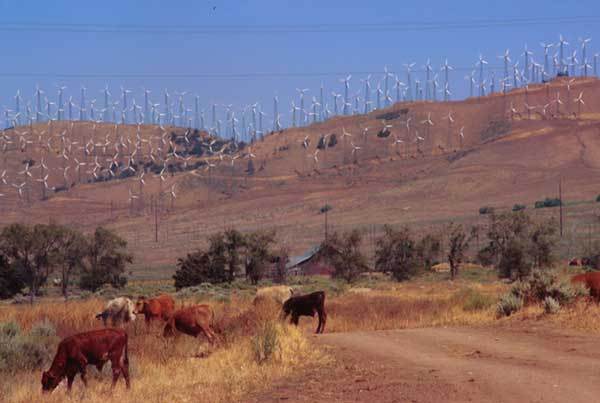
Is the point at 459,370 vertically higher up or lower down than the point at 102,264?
higher up

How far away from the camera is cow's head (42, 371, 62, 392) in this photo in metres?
13.7

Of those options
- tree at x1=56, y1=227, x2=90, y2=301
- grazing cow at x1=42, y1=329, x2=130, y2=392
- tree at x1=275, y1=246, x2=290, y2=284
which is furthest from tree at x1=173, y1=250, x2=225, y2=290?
grazing cow at x1=42, y1=329, x2=130, y2=392

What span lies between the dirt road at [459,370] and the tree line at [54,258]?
40.6 m

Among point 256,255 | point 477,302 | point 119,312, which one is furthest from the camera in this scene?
point 256,255

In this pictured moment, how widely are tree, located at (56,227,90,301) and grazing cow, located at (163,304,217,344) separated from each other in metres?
42.0

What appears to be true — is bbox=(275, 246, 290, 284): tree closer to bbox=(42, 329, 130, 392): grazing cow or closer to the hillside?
the hillside

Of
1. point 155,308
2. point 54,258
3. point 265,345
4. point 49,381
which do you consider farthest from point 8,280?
point 49,381

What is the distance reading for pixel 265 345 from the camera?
1577cm

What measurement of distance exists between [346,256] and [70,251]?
61.2 ft

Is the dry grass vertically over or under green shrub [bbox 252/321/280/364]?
under

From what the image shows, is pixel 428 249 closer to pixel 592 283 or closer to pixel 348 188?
pixel 592 283

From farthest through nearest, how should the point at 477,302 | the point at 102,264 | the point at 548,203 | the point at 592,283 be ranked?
the point at 548,203
the point at 102,264
the point at 477,302
the point at 592,283

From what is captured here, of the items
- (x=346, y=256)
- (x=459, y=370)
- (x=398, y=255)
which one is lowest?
(x=398, y=255)

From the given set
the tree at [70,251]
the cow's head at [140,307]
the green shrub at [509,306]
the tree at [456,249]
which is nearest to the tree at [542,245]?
the tree at [456,249]
